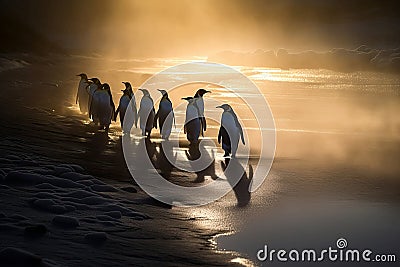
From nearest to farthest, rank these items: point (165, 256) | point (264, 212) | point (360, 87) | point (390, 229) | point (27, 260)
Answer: point (27, 260)
point (165, 256)
point (390, 229)
point (264, 212)
point (360, 87)

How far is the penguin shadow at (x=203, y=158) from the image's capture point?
7.88m

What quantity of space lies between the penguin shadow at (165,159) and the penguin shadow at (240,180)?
74cm

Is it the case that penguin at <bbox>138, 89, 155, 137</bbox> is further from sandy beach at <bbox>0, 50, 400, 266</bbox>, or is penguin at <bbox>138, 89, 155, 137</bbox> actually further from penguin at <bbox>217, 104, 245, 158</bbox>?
penguin at <bbox>217, 104, 245, 158</bbox>

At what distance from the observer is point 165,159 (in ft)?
29.4

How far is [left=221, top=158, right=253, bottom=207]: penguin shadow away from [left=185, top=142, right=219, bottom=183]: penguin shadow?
17cm

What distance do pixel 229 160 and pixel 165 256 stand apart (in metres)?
4.46

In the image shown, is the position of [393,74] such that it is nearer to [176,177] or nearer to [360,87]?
[360,87]

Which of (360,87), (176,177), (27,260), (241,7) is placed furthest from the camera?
(241,7)

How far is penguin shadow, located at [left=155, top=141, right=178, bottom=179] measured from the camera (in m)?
8.06

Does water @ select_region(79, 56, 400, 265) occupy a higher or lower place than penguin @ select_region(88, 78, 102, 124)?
lower

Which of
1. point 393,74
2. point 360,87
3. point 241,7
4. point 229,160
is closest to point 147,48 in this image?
point 241,7

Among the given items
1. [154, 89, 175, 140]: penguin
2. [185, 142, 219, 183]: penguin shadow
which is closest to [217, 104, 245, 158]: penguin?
[185, 142, 219, 183]: penguin shadow

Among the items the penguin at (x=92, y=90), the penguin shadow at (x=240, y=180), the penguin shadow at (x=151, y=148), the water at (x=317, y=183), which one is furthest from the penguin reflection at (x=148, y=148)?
the penguin at (x=92, y=90)

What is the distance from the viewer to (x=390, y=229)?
573cm
